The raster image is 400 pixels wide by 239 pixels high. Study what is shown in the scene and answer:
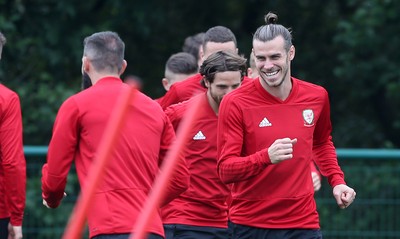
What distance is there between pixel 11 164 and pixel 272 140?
218 cm

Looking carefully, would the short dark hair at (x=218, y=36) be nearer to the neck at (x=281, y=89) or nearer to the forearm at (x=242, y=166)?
the neck at (x=281, y=89)

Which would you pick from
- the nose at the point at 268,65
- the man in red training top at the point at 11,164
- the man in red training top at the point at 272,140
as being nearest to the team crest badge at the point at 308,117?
the man in red training top at the point at 272,140

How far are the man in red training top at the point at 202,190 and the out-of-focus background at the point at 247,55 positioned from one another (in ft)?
14.5

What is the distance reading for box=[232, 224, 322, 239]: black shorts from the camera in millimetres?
7426

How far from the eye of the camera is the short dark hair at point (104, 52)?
6.48 m

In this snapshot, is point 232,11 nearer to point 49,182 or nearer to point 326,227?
point 326,227

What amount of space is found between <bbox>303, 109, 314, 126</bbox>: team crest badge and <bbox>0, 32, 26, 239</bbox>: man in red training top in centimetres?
225

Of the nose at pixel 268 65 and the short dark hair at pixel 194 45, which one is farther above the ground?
the nose at pixel 268 65

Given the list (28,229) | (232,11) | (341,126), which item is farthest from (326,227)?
(232,11)

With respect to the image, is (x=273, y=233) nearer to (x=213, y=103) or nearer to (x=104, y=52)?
(x=213, y=103)

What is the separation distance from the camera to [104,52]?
255 inches

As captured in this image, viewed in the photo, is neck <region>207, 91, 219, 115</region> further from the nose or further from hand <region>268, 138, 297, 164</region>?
hand <region>268, 138, 297, 164</region>

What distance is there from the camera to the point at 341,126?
59.2 feet

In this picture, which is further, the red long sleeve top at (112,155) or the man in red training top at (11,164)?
the man in red training top at (11,164)
